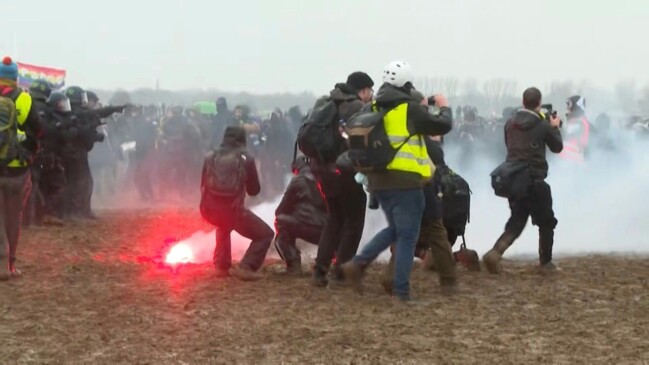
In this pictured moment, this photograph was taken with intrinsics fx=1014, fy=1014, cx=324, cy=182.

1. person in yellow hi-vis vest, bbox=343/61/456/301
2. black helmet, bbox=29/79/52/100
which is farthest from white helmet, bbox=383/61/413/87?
black helmet, bbox=29/79/52/100

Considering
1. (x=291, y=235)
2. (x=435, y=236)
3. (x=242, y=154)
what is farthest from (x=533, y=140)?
(x=242, y=154)

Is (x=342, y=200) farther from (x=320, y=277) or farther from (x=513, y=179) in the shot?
(x=513, y=179)

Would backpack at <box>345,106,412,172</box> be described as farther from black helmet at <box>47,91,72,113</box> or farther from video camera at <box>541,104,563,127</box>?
black helmet at <box>47,91,72,113</box>

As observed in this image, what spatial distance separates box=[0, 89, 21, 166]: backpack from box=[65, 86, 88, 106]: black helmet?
16.7 feet

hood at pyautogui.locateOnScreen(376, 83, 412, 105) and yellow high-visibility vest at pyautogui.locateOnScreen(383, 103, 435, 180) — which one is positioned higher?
hood at pyautogui.locateOnScreen(376, 83, 412, 105)

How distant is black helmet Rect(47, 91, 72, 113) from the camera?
1352cm

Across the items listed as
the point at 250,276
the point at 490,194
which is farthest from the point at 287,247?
the point at 490,194


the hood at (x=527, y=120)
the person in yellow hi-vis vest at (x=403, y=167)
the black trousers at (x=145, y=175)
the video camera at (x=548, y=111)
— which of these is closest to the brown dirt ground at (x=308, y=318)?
the person in yellow hi-vis vest at (x=403, y=167)

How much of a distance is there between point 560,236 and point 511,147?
4000 mm

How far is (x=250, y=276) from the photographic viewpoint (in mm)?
9258

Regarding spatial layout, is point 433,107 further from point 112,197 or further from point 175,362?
point 112,197

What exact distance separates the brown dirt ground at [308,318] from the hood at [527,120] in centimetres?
141

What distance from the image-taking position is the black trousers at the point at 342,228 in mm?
8758

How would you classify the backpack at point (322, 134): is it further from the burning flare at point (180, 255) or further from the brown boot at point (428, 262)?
the burning flare at point (180, 255)
